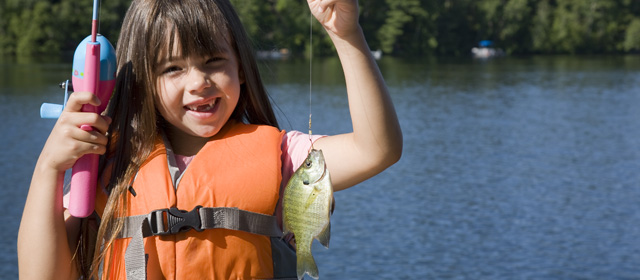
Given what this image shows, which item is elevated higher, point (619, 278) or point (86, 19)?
point (86, 19)

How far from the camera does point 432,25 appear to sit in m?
74.8

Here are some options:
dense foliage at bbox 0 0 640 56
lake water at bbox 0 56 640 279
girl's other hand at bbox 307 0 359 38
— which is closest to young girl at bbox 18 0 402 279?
girl's other hand at bbox 307 0 359 38

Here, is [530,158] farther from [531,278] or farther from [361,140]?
[361,140]

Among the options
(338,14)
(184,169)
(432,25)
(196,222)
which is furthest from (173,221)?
(432,25)

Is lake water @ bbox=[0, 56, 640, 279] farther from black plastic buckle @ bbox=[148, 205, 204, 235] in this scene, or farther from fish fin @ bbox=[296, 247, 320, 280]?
fish fin @ bbox=[296, 247, 320, 280]

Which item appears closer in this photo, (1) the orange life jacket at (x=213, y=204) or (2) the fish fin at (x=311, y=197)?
(2) the fish fin at (x=311, y=197)

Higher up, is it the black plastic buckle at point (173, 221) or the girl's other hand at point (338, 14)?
the girl's other hand at point (338, 14)

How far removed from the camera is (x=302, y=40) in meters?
67.4

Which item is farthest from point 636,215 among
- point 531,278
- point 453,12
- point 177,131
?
point 453,12

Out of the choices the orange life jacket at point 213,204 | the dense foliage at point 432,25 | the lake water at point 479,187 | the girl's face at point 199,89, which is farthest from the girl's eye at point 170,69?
the dense foliage at point 432,25

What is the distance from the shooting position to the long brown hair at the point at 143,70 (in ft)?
7.80

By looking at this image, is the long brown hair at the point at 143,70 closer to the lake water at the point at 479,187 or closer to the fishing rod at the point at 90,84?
the fishing rod at the point at 90,84

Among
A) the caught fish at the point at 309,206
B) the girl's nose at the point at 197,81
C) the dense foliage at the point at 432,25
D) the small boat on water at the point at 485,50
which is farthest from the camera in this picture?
the small boat on water at the point at 485,50

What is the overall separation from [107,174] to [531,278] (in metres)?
11.9
